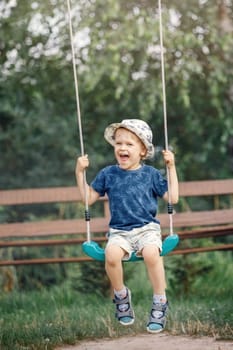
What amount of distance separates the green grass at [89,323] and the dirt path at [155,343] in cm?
11

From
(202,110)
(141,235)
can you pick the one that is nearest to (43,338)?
(141,235)

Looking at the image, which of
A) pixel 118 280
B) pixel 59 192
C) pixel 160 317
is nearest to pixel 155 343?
pixel 160 317

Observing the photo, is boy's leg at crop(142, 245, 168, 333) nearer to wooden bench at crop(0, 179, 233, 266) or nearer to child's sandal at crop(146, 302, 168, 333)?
child's sandal at crop(146, 302, 168, 333)

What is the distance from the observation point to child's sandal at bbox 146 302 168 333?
4.05 metres

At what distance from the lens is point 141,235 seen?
13.7ft

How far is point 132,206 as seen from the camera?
4219 mm

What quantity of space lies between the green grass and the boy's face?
1.22 metres

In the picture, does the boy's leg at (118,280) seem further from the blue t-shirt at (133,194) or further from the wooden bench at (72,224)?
the wooden bench at (72,224)

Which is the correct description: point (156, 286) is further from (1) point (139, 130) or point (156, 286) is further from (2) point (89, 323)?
(2) point (89, 323)

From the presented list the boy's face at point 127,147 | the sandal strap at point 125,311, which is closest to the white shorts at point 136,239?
the sandal strap at point 125,311

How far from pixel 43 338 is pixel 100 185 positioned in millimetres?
1085

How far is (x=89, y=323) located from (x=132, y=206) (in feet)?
4.26

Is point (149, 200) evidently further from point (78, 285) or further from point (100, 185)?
point (78, 285)

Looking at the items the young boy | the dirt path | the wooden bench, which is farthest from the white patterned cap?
the wooden bench
